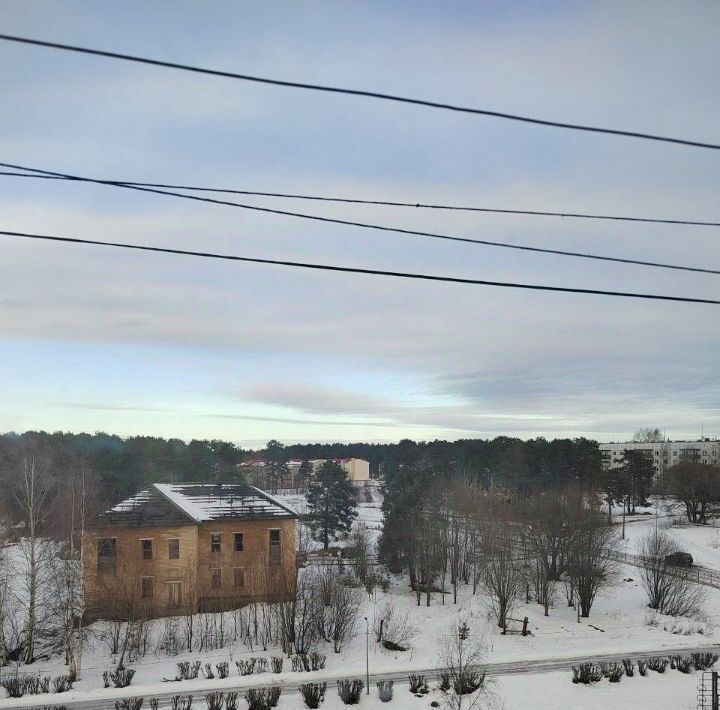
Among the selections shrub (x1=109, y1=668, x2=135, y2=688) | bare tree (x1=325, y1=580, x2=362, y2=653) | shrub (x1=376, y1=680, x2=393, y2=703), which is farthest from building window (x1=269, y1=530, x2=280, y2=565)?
shrub (x1=376, y1=680, x2=393, y2=703)

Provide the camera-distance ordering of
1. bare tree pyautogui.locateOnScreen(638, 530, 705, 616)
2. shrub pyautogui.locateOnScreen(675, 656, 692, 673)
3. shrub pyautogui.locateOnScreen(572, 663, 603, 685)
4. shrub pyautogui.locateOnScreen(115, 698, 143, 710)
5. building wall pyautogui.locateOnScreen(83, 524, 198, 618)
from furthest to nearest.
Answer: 1. bare tree pyautogui.locateOnScreen(638, 530, 705, 616)
2. building wall pyautogui.locateOnScreen(83, 524, 198, 618)
3. shrub pyautogui.locateOnScreen(675, 656, 692, 673)
4. shrub pyautogui.locateOnScreen(572, 663, 603, 685)
5. shrub pyautogui.locateOnScreen(115, 698, 143, 710)

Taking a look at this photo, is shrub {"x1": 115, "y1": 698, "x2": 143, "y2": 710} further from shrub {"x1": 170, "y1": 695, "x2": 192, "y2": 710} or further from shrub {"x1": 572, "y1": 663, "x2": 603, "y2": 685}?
shrub {"x1": 572, "y1": 663, "x2": 603, "y2": 685}

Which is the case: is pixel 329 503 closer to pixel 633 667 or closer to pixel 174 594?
pixel 174 594

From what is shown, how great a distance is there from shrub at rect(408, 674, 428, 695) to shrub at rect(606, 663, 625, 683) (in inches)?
284

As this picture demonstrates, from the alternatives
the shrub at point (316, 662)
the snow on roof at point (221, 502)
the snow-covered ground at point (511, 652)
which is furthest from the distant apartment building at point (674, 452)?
the shrub at point (316, 662)

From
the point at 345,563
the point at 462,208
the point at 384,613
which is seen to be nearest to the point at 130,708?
the point at 384,613

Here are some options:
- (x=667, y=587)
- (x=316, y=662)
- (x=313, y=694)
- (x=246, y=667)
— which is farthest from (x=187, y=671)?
(x=667, y=587)

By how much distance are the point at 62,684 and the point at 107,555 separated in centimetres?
949

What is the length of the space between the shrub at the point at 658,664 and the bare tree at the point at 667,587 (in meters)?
11.1

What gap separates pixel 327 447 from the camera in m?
158

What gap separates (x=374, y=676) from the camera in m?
26.4

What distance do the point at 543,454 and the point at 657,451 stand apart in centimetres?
8231

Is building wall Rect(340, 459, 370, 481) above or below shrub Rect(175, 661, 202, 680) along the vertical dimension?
below

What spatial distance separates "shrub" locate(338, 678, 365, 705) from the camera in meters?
23.1
